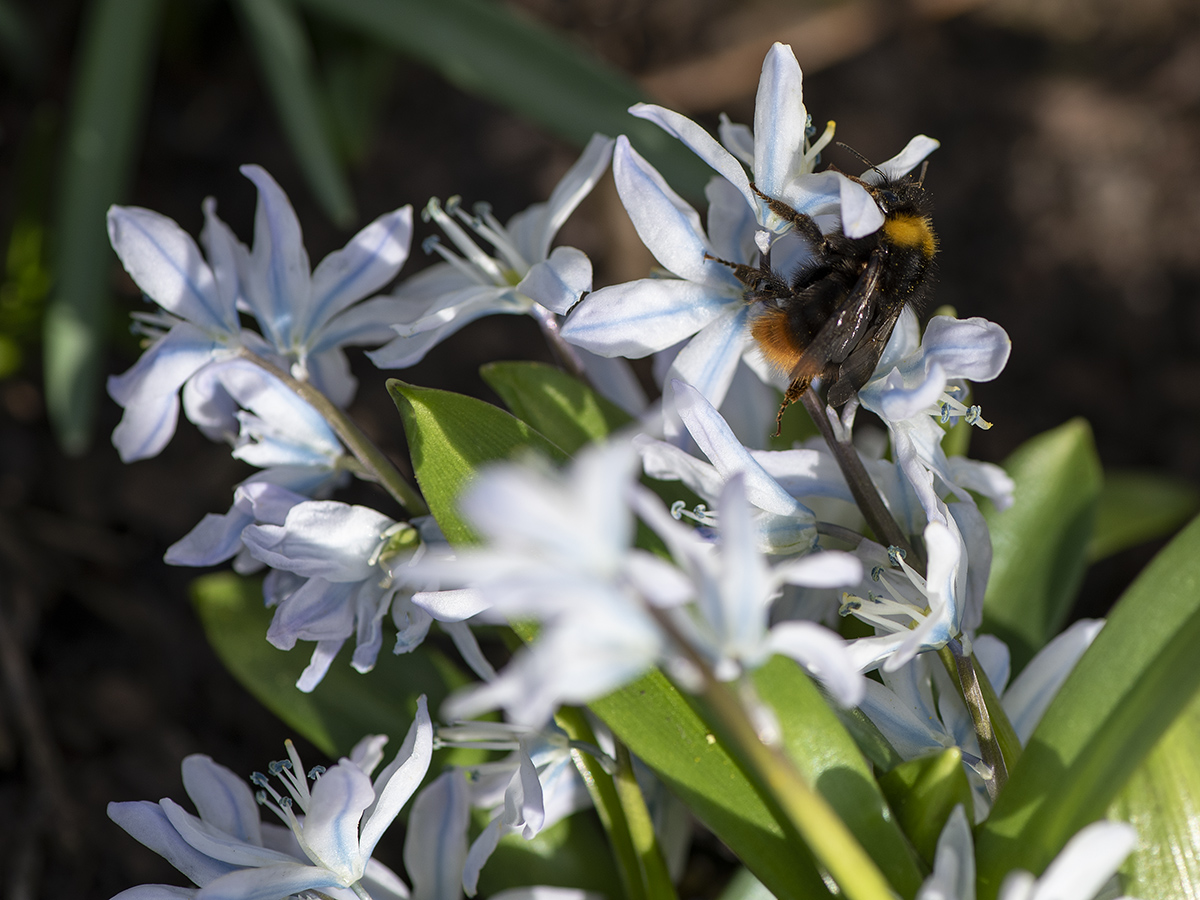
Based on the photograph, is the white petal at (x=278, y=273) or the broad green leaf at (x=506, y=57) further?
the broad green leaf at (x=506, y=57)

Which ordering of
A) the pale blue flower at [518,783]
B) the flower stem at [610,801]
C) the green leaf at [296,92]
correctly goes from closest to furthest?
the pale blue flower at [518,783] → the flower stem at [610,801] → the green leaf at [296,92]

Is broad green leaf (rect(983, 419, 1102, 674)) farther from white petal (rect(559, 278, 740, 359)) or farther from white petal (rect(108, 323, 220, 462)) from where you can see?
white petal (rect(108, 323, 220, 462))

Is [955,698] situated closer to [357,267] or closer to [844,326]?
[844,326]

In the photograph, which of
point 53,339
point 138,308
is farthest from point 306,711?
point 138,308

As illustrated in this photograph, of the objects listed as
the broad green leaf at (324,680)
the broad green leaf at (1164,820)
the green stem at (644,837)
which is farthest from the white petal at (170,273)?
the broad green leaf at (1164,820)

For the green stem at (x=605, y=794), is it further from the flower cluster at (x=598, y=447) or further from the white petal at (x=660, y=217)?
the white petal at (x=660, y=217)

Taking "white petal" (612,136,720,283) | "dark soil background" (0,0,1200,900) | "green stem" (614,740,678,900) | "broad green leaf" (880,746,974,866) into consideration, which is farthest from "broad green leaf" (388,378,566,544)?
"dark soil background" (0,0,1200,900)

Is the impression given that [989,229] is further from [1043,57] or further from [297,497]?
[297,497]
